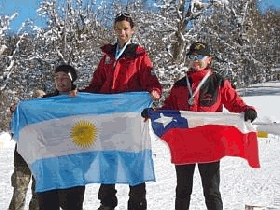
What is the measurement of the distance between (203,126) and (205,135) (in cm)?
14

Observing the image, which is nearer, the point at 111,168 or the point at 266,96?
the point at 111,168

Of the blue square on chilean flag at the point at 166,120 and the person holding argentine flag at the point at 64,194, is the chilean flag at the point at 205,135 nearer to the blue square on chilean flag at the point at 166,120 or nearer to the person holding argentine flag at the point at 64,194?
the blue square on chilean flag at the point at 166,120

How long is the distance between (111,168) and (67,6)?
1170 inches

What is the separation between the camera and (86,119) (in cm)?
588

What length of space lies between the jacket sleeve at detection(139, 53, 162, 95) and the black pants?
1306mm

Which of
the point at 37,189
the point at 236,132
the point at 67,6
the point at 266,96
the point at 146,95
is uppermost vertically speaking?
the point at 67,6

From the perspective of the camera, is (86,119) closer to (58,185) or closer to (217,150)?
(58,185)

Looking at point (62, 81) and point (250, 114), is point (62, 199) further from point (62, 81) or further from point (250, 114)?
point (250, 114)

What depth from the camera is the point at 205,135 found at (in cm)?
576

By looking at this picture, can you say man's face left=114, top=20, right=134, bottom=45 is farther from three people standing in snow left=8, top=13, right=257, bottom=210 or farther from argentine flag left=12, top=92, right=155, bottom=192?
argentine flag left=12, top=92, right=155, bottom=192

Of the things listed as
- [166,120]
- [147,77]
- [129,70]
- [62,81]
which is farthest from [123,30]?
[166,120]

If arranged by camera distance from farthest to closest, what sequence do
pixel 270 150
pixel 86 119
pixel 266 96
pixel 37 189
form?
pixel 266 96 < pixel 270 150 < pixel 86 119 < pixel 37 189

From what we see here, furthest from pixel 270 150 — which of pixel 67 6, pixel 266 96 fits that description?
pixel 67 6

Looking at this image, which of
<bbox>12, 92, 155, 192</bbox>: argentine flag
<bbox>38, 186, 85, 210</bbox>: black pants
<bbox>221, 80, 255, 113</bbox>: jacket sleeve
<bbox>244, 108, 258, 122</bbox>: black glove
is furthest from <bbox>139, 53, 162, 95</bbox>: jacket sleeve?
<bbox>38, 186, 85, 210</bbox>: black pants
